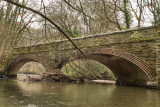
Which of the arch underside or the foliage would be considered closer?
the foliage

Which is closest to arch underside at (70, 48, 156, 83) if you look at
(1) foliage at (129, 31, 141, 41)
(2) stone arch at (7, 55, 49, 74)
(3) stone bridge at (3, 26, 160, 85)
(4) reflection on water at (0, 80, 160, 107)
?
(3) stone bridge at (3, 26, 160, 85)

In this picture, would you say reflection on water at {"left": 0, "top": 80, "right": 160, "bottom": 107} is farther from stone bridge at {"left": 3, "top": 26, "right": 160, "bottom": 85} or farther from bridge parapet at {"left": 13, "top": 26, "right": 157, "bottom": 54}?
bridge parapet at {"left": 13, "top": 26, "right": 157, "bottom": 54}

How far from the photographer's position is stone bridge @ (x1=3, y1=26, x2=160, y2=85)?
25.2ft

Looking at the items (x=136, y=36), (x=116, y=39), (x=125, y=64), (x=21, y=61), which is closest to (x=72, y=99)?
(x=136, y=36)

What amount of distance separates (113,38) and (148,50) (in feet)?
5.63

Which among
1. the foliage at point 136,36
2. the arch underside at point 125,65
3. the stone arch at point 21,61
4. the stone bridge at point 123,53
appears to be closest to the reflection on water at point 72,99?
the stone bridge at point 123,53

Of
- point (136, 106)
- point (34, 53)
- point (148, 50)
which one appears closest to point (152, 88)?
point (148, 50)

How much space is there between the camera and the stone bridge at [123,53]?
7.68 meters

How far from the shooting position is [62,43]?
1098 cm

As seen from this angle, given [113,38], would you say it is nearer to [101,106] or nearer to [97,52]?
[97,52]

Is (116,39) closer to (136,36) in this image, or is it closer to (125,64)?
(136,36)

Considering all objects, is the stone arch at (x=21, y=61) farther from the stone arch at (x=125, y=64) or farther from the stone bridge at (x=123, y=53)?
the stone arch at (x=125, y=64)

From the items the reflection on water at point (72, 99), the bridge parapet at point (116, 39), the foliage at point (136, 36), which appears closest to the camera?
the reflection on water at point (72, 99)

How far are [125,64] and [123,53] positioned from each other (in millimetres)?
1158
